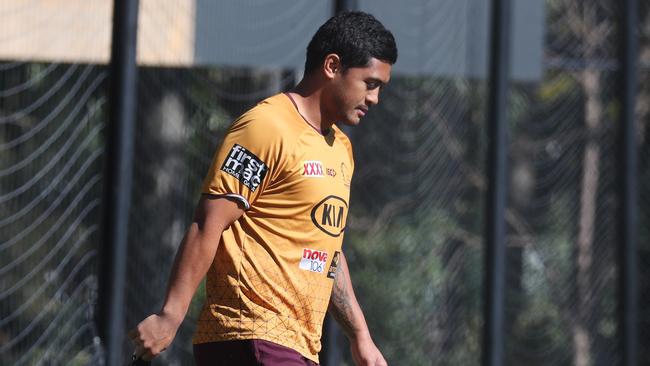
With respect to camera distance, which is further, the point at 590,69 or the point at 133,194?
the point at 590,69

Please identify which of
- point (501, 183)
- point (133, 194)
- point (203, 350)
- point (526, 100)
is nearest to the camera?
point (203, 350)

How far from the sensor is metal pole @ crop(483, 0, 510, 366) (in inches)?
310

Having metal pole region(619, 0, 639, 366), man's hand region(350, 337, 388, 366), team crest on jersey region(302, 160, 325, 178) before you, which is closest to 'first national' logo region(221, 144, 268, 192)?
team crest on jersey region(302, 160, 325, 178)

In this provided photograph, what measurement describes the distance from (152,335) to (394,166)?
4.49m

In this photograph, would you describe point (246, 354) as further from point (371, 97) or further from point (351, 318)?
point (371, 97)

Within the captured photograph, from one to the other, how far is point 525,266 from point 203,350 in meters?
5.47

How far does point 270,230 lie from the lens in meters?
4.16

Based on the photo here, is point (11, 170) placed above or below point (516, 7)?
below

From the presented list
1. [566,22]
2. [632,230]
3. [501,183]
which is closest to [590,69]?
[566,22]

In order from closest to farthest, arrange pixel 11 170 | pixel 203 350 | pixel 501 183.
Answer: pixel 203 350
pixel 11 170
pixel 501 183

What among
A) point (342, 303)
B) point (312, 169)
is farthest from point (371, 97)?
point (342, 303)

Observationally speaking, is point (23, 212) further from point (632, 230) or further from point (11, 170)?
point (632, 230)

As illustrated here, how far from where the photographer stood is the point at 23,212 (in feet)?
19.7

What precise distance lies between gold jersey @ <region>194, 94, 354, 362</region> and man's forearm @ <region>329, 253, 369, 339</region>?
309 mm
